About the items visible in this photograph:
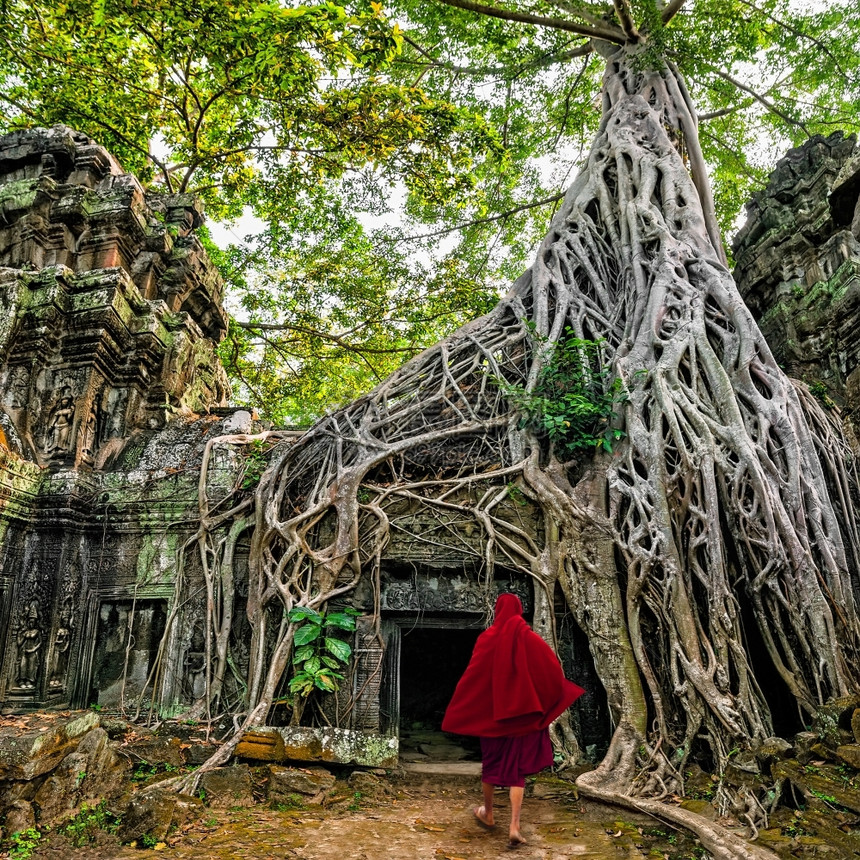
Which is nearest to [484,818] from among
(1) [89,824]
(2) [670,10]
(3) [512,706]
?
(3) [512,706]

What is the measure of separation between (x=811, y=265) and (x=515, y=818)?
6.08m

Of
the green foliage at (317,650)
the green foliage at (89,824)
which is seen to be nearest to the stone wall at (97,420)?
the green foliage at (317,650)

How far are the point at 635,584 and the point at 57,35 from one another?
8553mm

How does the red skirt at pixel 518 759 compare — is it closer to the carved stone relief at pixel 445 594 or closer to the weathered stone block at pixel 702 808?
the weathered stone block at pixel 702 808

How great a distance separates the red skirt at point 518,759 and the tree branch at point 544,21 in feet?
23.1

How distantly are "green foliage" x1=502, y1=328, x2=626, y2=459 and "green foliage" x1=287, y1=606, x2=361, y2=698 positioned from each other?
6.18 feet

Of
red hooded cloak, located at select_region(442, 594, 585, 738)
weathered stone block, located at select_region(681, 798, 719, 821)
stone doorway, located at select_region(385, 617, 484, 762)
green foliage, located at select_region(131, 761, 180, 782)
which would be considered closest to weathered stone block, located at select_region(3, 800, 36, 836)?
green foliage, located at select_region(131, 761, 180, 782)

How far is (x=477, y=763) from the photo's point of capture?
4562 mm

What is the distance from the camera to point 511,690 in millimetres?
3037

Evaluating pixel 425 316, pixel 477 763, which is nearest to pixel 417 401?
pixel 477 763

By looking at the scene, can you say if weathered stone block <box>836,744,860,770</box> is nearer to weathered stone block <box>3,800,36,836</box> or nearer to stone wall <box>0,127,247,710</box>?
weathered stone block <box>3,800,36,836</box>

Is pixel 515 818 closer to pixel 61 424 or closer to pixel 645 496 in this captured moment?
pixel 645 496

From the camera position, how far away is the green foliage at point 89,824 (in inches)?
107

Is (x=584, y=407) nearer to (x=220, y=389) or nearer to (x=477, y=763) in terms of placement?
(x=477, y=763)
